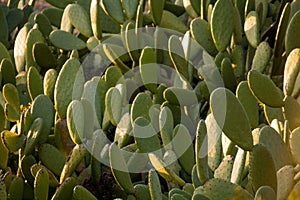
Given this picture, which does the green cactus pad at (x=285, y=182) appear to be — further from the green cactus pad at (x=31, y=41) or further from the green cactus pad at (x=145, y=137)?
the green cactus pad at (x=31, y=41)

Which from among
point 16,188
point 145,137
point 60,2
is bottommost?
point 16,188

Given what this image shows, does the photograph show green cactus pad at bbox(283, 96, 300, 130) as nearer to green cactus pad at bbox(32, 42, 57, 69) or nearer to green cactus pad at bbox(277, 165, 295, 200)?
green cactus pad at bbox(277, 165, 295, 200)

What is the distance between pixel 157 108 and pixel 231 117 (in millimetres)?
330

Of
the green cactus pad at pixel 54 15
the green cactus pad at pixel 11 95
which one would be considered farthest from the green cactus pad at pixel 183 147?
the green cactus pad at pixel 54 15

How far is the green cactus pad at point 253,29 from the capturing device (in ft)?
5.62

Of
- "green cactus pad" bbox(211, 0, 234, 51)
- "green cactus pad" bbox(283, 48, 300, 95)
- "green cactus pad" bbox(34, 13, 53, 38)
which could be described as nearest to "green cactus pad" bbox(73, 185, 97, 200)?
"green cactus pad" bbox(283, 48, 300, 95)

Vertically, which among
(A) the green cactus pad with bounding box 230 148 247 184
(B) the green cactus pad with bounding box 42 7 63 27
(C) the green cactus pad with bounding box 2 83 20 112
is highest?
(B) the green cactus pad with bounding box 42 7 63 27

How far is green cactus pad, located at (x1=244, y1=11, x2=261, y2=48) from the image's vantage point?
1714mm

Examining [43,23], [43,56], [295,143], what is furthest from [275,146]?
[43,23]

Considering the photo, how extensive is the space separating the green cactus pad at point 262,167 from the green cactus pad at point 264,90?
207 millimetres

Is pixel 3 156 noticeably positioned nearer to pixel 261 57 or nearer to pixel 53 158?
pixel 53 158

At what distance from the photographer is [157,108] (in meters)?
1.55

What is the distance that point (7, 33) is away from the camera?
2.12 meters

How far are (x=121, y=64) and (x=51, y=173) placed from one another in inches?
16.3
